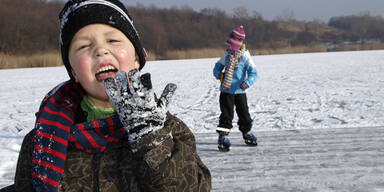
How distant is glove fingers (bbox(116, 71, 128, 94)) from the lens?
0.95 meters

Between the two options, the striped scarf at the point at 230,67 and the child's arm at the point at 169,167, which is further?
the striped scarf at the point at 230,67

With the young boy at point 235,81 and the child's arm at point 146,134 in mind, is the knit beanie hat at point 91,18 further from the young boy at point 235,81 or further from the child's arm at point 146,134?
the young boy at point 235,81

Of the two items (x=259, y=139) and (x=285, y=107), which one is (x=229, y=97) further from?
(x=285, y=107)

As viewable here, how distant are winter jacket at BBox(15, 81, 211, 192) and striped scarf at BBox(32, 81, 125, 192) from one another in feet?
0.10

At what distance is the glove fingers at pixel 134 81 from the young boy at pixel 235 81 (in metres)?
2.80

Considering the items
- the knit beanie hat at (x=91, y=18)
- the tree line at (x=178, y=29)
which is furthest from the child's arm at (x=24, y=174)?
the tree line at (x=178, y=29)

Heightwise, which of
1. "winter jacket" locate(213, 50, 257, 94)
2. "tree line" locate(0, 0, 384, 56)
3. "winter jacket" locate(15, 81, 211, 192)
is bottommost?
"tree line" locate(0, 0, 384, 56)

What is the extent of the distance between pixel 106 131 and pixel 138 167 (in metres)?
0.17

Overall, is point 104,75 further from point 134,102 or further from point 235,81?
point 235,81

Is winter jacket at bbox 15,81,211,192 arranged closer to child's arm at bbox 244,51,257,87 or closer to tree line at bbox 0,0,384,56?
child's arm at bbox 244,51,257,87

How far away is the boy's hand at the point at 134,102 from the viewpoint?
0.96 metres

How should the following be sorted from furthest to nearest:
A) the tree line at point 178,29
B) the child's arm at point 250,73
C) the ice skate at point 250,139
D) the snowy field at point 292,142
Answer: the tree line at point 178,29
the ice skate at point 250,139
the child's arm at point 250,73
the snowy field at point 292,142

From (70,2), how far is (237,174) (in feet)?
7.44

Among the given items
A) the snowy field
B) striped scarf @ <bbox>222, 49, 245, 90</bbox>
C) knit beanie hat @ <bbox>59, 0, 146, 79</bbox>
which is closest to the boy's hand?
knit beanie hat @ <bbox>59, 0, 146, 79</bbox>
